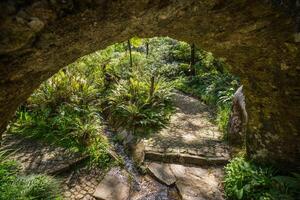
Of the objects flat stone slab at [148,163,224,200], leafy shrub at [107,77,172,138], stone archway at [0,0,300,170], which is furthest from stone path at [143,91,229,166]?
stone archway at [0,0,300,170]

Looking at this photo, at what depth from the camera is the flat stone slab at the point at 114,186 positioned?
4777 mm

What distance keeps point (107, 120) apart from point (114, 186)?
8.80 ft

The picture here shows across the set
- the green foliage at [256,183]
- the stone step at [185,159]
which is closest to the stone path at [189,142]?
the stone step at [185,159]

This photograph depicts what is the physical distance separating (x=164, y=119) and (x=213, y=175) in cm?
225

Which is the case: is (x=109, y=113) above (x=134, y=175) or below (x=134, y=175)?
above

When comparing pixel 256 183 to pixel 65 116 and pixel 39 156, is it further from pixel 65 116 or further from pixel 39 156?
pixel 65 116

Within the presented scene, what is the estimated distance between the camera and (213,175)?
5.25 m

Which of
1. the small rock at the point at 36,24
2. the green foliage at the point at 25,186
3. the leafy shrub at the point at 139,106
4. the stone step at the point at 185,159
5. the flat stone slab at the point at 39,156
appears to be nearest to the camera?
the small rock at the point at 36,24

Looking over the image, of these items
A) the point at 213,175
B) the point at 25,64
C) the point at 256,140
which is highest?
the point at 25,64

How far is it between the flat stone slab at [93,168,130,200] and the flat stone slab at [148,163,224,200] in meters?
0.57

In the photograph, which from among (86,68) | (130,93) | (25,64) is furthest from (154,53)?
(25,64)

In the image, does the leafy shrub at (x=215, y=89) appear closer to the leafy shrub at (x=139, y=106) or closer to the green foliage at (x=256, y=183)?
the leafy shrub at (x=139, y=106)

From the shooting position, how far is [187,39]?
11.5 feet

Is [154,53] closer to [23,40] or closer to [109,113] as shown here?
[109,113]
